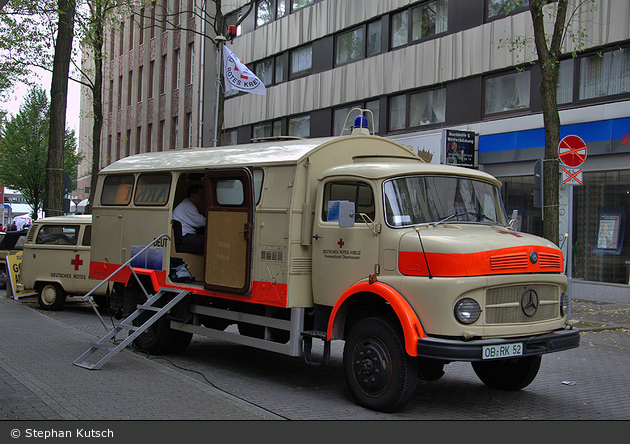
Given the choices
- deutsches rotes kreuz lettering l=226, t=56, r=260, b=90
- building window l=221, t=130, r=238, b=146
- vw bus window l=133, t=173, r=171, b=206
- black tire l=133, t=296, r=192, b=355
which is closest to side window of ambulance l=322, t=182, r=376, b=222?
vw bus window l=133, t=173, r=171, b=206

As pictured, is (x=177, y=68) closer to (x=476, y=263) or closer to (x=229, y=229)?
(x=229, y=229)

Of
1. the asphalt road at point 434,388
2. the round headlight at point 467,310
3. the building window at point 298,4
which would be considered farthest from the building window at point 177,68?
the round headlight at point 467,310

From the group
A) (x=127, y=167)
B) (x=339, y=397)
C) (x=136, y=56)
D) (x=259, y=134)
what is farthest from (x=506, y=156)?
(x=136, y=56)

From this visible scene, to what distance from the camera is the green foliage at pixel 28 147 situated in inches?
1625

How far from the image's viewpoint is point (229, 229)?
26.6ft

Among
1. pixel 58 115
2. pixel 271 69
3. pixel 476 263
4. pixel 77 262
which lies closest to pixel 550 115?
pixel 476 263

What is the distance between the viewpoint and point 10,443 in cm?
500

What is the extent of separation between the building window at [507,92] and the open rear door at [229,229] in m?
11.4

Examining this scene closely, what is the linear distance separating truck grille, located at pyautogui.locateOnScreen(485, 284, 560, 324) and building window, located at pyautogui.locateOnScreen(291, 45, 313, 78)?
20.6 metres

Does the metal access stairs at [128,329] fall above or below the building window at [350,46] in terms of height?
below

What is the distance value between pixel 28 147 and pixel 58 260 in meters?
30.9

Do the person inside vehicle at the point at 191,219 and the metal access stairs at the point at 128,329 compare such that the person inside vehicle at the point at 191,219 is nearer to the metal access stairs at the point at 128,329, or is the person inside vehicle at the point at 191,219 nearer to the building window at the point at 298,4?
the metal access stairs at the point at 128,329

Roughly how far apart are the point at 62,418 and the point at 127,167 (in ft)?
17.4

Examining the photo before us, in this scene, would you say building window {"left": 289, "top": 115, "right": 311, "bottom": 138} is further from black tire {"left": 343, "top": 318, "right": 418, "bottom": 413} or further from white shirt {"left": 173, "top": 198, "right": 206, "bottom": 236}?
black tire {"left": 343, "top": 318, "right": 418, "bottom": 413}
